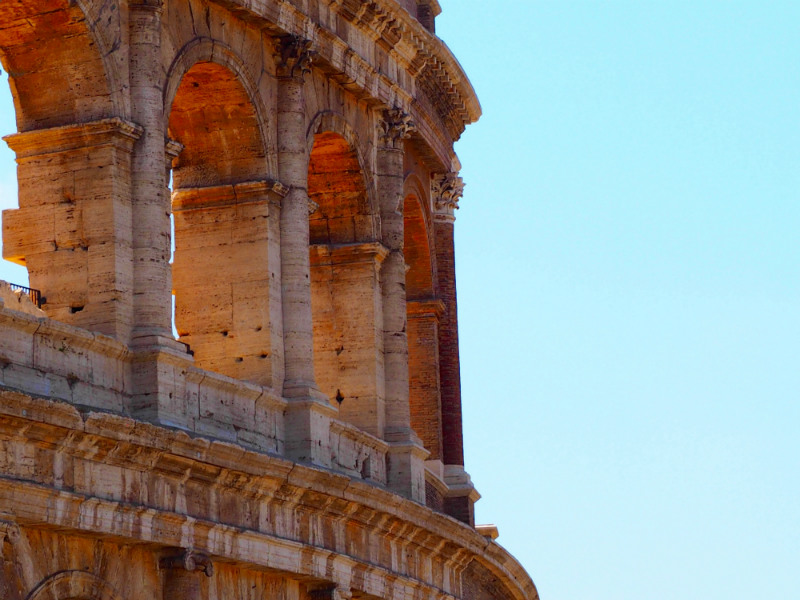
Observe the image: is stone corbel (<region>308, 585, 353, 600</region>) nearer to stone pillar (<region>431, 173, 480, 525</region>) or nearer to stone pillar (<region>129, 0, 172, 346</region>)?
stone pillar (<region>129, 0, 172, 346</region>)

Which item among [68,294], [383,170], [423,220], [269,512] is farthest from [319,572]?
[423,220]

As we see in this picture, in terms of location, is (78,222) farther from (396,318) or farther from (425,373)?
(425,373)

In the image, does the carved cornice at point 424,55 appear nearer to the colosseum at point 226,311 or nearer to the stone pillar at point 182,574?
the colosseum at point 226,311

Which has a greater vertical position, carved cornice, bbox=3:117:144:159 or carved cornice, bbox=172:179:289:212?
carved cornice, bbox=172:179:289:212

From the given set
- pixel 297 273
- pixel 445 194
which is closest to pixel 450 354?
pixel 445 194

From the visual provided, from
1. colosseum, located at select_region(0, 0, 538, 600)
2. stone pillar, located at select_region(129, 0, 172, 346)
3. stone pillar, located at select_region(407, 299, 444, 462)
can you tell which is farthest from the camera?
stone pillar, located at select_region(407, 299, 444, 462)

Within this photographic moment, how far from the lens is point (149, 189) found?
19.0 metres

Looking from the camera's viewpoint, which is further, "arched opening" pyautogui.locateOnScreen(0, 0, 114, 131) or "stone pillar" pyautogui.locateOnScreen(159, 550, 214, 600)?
"arched opening" pyautogui.locateOnScreen(0, 0, 114, 131)

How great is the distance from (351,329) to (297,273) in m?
2.43

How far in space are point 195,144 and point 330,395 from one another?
3620 millimetres

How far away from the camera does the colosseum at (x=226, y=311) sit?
17.5 m

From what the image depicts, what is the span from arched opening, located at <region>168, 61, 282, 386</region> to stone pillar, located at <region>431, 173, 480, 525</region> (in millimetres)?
6804

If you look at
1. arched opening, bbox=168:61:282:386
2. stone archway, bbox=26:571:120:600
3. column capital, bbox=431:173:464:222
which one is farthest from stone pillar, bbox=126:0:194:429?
column capital, bbox=431:173:464:222

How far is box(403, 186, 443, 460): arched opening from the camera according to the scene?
89.0 ft
